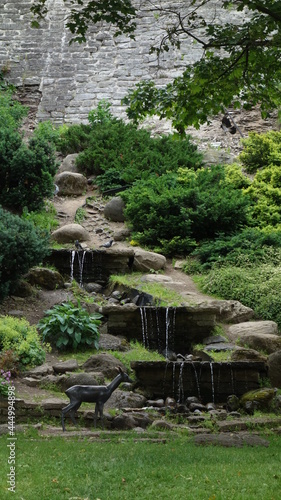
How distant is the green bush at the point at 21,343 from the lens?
32.0 feet

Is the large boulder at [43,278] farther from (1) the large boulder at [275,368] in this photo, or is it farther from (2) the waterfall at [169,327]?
(1) the large boulder at [275,368]

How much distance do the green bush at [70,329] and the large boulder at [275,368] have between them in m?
2.69

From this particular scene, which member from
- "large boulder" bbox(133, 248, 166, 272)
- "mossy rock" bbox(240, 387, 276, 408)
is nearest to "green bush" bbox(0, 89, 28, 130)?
"large boulder" bbox(133, 248, 166, 272)

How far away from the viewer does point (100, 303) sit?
12625 mm

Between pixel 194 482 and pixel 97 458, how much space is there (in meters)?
1.01

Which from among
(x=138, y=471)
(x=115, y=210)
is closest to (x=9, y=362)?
(x=138, y=471)

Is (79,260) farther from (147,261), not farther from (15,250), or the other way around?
(15,250)

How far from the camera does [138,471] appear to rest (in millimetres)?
5730

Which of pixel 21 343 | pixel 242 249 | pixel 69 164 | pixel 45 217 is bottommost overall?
pixel 21 343

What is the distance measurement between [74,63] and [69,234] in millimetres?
10862

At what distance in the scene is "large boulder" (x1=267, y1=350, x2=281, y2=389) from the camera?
999 centimetres

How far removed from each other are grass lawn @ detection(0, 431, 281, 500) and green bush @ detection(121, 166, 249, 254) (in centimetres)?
877

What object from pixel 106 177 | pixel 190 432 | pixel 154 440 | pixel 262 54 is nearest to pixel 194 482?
pixel 154 440

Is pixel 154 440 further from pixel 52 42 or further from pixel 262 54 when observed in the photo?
pixel 52 42
